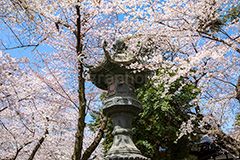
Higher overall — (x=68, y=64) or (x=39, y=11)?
(x=68, y=64)

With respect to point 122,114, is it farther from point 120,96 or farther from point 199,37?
point 199,37

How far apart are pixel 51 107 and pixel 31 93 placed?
2290 mm

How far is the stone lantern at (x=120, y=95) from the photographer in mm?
3744

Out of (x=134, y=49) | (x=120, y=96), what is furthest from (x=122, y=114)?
(x=134, y=49)

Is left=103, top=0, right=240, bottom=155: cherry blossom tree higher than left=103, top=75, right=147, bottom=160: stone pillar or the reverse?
higher

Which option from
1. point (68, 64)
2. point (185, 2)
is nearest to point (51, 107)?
point (68, 64)

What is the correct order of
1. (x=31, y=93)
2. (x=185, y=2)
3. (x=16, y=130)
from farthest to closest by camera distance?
1. (x=16, y=130)
2. (x=31, y=93)
3. (x=185, y=2)

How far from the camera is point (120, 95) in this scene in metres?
4.29

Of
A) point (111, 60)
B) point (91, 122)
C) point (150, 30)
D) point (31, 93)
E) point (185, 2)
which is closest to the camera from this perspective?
point (111, 60)

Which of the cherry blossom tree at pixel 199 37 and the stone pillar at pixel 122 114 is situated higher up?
the cherry blossom tree at pixel 199 37

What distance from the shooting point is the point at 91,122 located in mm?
11898

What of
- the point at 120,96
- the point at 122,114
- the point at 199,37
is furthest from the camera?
the point at 199,37

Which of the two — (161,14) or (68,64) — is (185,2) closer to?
(161,14)

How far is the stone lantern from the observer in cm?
374
